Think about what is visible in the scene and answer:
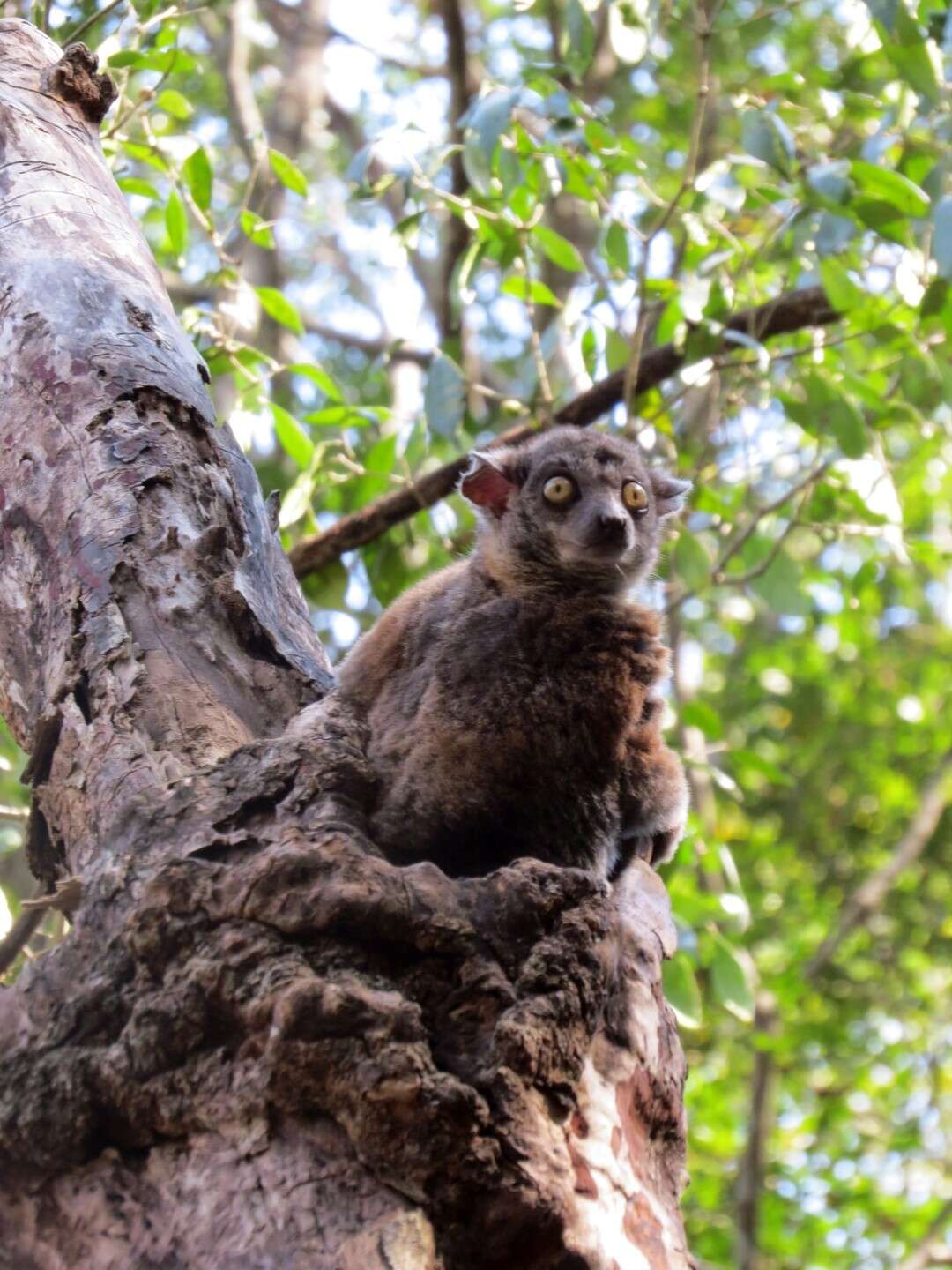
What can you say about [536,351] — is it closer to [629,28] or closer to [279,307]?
[279,307]

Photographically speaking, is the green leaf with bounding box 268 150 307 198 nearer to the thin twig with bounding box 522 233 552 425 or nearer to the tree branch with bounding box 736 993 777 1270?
the thin twig with bounding box 522 233 552 425

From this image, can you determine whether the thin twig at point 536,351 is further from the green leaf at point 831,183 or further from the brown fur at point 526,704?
the brown fur at point 526,704

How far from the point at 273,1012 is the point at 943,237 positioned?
9.78 feet

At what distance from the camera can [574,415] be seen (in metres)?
5.39

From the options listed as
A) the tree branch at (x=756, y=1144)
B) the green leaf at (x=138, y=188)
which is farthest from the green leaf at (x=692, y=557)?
the tree branch at (x=756, y=1144)

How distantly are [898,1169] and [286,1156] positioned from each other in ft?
31.6

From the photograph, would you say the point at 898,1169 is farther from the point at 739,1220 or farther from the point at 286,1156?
the point at 286,1156

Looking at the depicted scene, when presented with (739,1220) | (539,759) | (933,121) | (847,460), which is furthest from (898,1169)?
(539,759)

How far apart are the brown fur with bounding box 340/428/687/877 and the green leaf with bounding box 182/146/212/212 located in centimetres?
195

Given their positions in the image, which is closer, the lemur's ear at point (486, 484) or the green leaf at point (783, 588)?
the lemur's ear at point (486, 484)

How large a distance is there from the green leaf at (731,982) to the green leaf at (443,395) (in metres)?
2.08

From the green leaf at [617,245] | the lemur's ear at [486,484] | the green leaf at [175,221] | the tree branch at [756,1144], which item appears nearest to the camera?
the lemur's ear at [486,484]

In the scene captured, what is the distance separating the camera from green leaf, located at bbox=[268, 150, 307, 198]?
15.0 feet

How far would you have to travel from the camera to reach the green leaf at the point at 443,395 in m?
4.71
